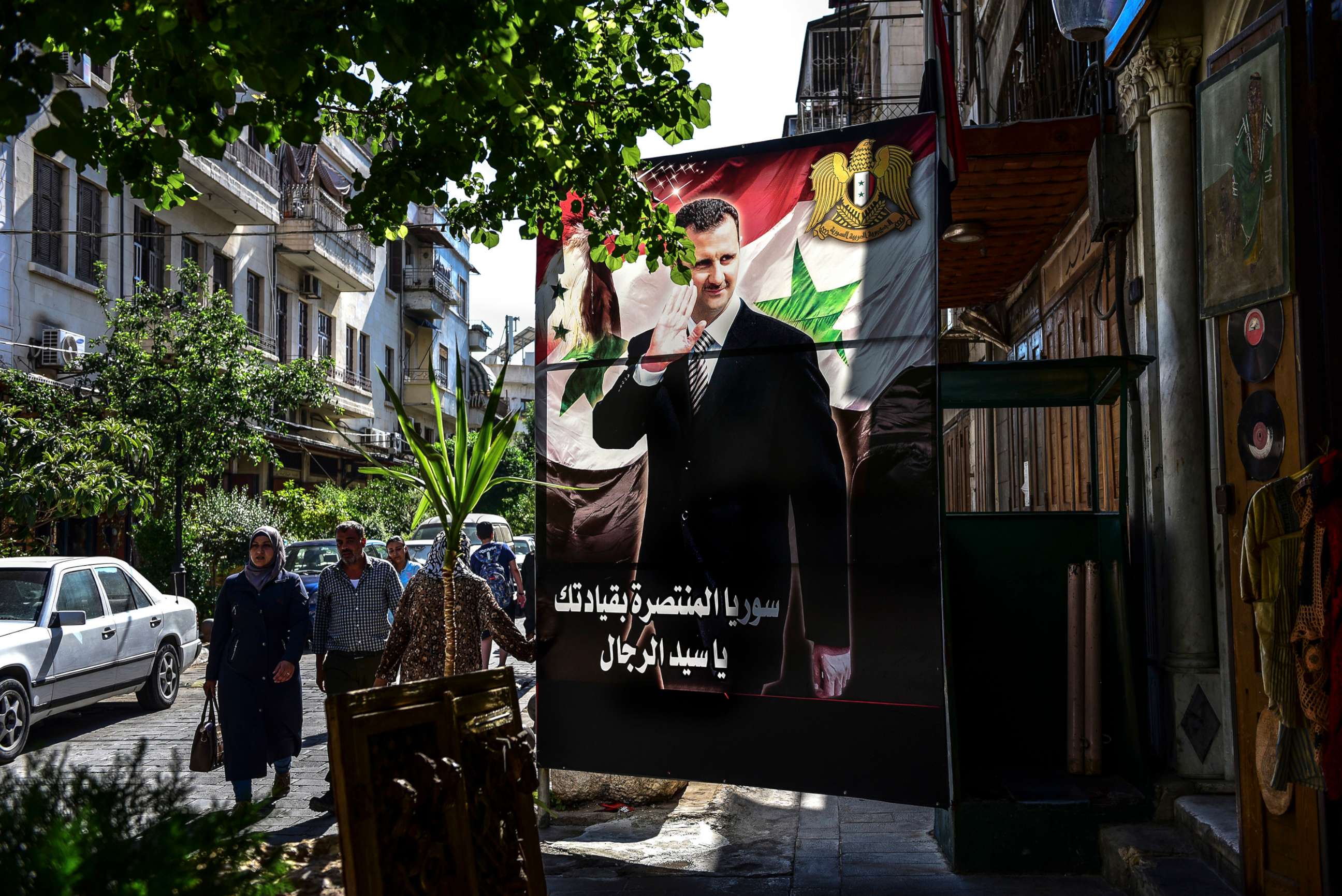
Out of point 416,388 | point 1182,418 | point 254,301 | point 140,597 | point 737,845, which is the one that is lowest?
point 737,845

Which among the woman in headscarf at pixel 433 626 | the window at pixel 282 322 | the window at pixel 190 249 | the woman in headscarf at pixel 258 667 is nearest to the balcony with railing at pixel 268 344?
the window at pixel 282 322

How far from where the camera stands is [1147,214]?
21.6 ft

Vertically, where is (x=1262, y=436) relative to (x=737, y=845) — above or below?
above

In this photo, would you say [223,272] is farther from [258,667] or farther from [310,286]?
[258,667]

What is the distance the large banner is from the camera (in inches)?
220

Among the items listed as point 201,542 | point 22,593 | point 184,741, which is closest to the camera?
point 184,741

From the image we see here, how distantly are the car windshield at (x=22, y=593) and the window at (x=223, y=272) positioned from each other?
60.8 feet

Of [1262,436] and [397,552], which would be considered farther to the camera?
[397,552]

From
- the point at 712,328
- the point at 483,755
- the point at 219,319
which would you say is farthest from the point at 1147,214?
the point at 219,319

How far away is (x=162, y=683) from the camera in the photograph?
12008 millimetres

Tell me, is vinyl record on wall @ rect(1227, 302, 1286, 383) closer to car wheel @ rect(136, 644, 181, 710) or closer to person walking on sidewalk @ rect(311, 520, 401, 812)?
person walking on sidewalk @ rect(311, 520, 401, 812)

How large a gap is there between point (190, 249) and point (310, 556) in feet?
36.7

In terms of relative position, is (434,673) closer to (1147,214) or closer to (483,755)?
(483,755)

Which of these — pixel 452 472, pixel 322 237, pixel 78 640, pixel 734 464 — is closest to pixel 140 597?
pixel 78 640
